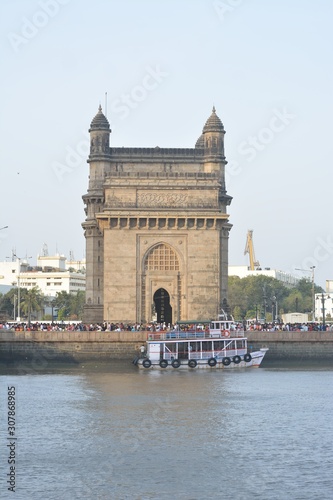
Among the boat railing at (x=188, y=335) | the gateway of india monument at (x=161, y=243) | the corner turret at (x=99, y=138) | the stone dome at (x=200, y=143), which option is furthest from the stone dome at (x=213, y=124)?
the boat railing at (x=188, y=335)

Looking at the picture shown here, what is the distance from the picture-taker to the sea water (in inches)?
1336

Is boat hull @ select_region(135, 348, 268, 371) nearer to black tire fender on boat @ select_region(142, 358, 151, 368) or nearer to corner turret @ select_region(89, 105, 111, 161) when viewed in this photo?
black tire fender on boat @ select_region(142, 358, 151, 368)

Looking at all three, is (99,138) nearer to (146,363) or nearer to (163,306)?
Result: (163,306)

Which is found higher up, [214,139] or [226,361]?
[214,139]

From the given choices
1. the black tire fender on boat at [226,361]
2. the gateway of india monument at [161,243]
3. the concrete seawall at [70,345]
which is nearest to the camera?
the black tire fender on boat at [226,361]

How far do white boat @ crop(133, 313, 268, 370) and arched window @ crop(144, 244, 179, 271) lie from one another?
10460 millimetres

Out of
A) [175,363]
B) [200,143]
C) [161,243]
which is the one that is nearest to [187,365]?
[175,363]

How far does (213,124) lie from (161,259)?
1354cm

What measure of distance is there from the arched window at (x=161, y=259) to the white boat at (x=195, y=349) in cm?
1046

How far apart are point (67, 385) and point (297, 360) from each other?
68.7 feet

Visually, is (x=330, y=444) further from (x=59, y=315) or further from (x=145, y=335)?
(x=59, y=315)

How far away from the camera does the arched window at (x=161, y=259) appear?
82500 millimetres

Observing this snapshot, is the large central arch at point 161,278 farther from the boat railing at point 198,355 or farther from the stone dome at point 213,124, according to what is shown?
the stone dome at point 213,124

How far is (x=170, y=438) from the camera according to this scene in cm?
4197
